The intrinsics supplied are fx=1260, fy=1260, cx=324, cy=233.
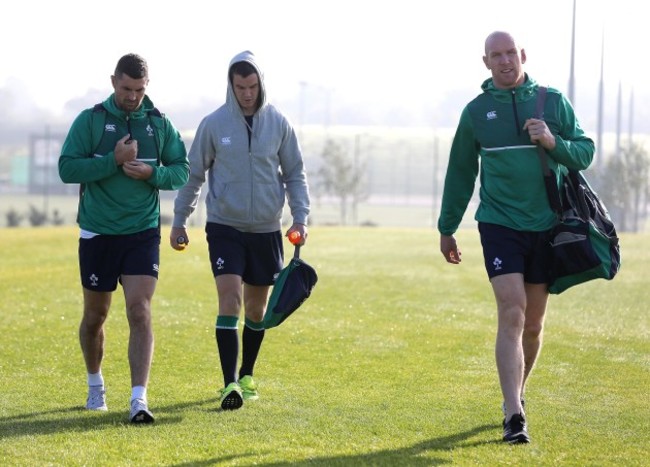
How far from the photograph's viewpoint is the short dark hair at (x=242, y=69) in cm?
823

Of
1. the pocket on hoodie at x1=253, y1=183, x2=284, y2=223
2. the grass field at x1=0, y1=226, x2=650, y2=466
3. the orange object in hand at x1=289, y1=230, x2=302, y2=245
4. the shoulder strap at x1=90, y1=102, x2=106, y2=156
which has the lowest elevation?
the grass field at x1=0, y1=226, x2=650, y2=466

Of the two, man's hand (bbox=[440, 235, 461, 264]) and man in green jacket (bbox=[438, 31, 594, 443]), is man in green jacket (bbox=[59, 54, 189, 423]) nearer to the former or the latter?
man's hand (bbox=[440, 235, 461, 264])

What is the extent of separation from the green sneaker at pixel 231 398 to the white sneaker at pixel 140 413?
0.68 m

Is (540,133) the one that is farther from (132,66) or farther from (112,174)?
(112,174)

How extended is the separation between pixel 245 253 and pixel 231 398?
1.01m

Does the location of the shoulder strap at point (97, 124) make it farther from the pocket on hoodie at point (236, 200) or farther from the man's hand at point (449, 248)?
the man's hand at point (449, 248)

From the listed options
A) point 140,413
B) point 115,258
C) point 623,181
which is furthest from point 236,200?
point 623,181

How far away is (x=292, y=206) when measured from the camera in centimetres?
866

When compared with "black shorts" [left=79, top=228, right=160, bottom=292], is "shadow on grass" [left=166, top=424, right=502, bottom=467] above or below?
below

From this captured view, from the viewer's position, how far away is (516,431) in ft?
22.9

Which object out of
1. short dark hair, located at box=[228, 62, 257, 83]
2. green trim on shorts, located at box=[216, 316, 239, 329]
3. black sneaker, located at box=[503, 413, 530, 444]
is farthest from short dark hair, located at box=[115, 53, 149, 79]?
black sneaker, located at box=[503, 413, 530, 444]

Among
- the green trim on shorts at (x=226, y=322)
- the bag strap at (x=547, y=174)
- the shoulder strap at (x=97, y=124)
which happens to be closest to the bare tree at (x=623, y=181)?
the green trim on shorts at (x=226, y=322)

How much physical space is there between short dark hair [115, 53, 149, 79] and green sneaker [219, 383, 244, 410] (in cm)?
208

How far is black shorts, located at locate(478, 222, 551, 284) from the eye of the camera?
7281 millimetres
